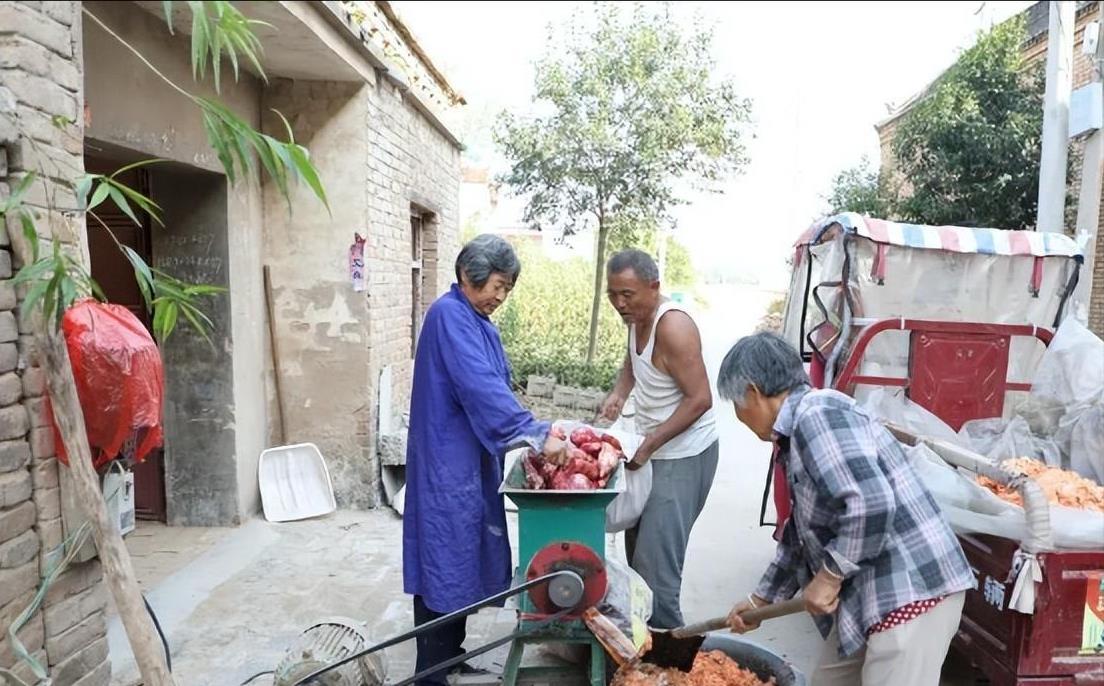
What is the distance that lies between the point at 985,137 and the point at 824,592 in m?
9.25

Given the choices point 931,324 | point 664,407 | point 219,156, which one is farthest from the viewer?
point 931,324

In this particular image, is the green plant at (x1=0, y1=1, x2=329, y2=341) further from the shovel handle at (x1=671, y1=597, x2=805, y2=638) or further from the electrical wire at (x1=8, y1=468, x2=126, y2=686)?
the shovel handle at (x1=671, y1=597, x2=805, y2=638)

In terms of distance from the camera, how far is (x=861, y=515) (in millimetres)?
2020

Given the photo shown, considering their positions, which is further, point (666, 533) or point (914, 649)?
point (666, 533)

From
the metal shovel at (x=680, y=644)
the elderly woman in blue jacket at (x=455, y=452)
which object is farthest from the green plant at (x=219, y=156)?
the metal shovel at (x=680, y=644)

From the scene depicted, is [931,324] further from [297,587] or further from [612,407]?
[297,587]

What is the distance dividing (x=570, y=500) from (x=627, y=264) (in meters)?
1.17

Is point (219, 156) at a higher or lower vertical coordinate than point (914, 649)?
higher

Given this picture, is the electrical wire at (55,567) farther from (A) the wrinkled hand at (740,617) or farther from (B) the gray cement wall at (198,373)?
(B) the gray cement wall at (198,373)

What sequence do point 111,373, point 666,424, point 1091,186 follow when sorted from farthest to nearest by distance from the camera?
point 1091,186, point 666,424, point 111,373

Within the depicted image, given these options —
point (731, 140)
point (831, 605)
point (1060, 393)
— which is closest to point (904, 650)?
point (831, 605)

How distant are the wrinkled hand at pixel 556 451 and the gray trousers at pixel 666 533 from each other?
0.80m

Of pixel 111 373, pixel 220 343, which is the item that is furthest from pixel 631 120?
pixel 111 373

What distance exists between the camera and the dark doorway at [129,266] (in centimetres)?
495
